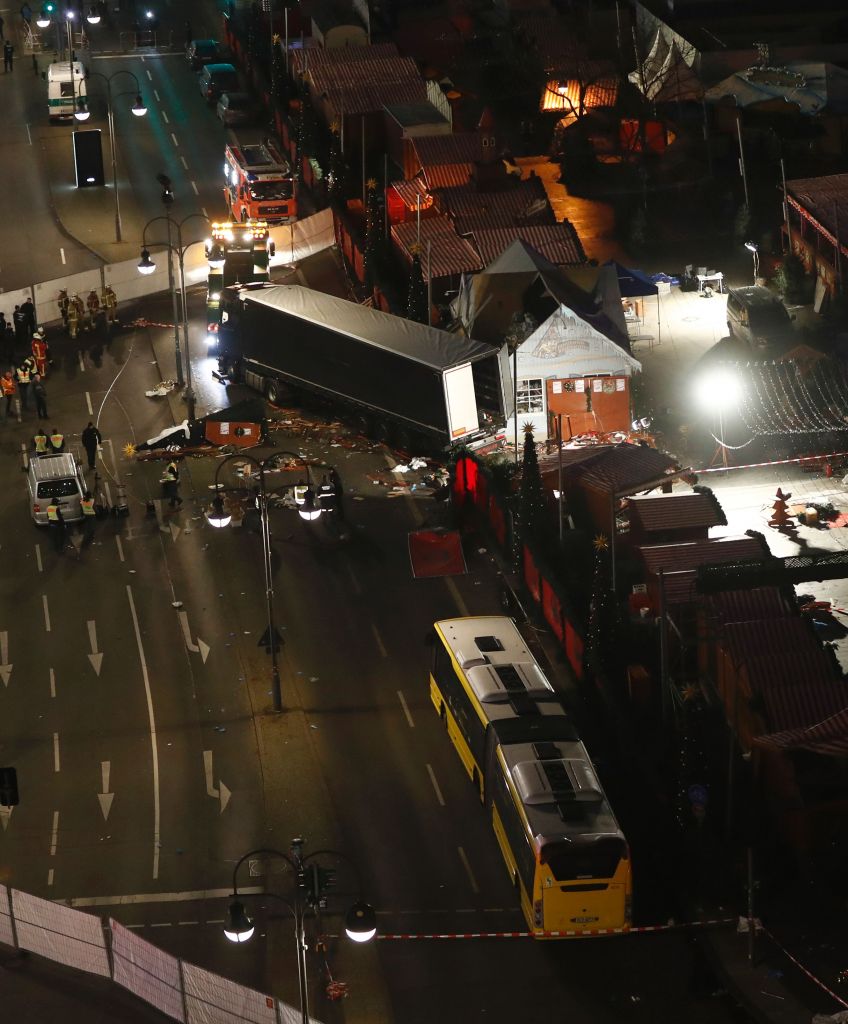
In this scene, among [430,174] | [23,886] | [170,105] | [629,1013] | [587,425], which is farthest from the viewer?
[170,105]

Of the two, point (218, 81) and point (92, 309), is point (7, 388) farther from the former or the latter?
point (218, 81)

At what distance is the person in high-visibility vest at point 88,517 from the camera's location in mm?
58000

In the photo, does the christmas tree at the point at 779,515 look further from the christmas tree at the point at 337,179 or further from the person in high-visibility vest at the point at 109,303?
the christmas tree at the point at 337,179

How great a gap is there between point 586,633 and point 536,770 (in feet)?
30.0

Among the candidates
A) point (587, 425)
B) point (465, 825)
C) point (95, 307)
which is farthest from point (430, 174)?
point (465, 825)

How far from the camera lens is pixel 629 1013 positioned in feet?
126

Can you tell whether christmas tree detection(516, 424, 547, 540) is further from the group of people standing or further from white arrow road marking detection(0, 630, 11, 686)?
the group of people standing

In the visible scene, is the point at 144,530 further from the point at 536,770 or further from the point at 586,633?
the point at 536,770

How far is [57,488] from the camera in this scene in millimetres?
58188

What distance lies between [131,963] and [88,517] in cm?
2276

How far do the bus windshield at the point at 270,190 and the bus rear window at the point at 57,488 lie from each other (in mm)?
25574

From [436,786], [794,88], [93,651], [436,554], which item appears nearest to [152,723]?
[93,651]

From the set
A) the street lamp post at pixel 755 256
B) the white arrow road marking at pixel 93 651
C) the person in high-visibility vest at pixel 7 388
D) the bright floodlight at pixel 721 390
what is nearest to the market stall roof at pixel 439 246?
the street lamp post at pixel 755 256

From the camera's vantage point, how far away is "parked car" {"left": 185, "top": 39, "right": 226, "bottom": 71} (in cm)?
10044
